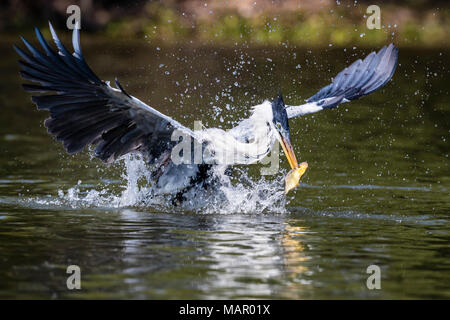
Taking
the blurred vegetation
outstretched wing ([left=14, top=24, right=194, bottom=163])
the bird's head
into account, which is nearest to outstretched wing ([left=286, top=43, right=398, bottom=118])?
the bird's head

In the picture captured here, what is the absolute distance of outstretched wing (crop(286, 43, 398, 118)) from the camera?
35.8ft

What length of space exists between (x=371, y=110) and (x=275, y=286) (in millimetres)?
11568

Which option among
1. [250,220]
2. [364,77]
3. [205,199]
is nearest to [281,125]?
[250,220]

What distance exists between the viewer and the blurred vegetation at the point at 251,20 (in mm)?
29500

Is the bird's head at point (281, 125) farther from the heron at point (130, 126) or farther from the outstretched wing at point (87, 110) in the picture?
the outstretched wing at point (87, 110)

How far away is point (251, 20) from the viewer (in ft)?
103

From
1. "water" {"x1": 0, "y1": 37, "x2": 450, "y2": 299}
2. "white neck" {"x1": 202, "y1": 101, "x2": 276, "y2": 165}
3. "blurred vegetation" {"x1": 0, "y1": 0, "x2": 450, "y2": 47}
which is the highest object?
"blurred vegetation" {"x1": 0, "y1": 0, "x2": 450, "y2": 47}

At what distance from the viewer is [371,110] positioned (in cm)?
1797

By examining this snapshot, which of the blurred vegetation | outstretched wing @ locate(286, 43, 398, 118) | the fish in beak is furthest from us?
the blurred vegetation

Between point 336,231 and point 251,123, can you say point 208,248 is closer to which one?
point 336,231

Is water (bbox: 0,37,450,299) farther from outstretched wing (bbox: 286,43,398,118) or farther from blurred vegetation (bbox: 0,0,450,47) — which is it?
blurred vegetation (bbox: 0,0,450,47)

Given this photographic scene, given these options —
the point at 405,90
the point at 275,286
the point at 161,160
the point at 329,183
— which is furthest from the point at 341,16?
the point at 275,286

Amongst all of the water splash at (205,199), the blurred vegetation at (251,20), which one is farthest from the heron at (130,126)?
the blurred vegetation at (251,20)

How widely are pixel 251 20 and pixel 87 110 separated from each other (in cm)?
2302
